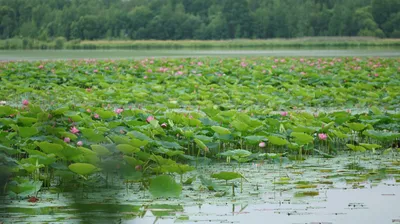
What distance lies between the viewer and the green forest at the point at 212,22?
222ft

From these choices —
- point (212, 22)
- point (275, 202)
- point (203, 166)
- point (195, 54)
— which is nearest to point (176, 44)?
point (212, 22)

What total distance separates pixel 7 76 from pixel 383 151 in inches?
330

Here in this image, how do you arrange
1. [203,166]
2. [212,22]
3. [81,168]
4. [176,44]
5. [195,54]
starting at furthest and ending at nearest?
[212,22] → [176,44] → [195,54] → [203,166] → [81,168]

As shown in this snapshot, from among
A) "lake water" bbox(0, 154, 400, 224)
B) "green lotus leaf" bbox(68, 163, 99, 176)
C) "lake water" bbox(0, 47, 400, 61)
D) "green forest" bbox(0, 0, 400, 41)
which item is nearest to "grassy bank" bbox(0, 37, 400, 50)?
"lake water" bbox(0, 47, 400, 61)

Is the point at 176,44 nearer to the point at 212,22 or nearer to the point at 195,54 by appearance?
the point at 212,22

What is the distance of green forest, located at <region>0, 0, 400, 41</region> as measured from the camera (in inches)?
2667

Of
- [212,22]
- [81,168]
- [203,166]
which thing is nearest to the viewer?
[81,168]

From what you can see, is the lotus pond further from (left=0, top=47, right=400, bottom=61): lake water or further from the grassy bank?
the grassy bank

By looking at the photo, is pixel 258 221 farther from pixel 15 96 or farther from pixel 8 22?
pixel 8 22

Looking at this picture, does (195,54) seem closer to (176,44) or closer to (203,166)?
(203,166)

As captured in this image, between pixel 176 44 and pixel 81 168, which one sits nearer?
pixel 81 168

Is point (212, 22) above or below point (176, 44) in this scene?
above

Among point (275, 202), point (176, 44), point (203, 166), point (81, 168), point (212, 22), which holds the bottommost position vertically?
point (176, 44)

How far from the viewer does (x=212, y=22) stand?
72.9 m
